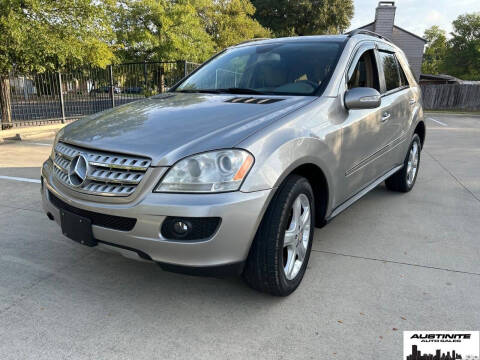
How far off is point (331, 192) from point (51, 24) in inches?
351

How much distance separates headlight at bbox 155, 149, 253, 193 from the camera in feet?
6.65

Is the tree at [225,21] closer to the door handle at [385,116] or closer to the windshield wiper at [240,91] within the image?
the door handle at [385,116]

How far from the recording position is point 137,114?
278 centimetres

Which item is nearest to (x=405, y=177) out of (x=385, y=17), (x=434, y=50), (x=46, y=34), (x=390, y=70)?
(x=390, y=70)

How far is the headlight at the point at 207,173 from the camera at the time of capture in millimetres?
2027

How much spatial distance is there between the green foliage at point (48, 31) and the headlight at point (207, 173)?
7964 mm

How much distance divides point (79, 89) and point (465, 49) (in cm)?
5837

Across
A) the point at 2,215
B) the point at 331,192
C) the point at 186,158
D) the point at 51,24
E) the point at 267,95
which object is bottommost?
the point at 2,215

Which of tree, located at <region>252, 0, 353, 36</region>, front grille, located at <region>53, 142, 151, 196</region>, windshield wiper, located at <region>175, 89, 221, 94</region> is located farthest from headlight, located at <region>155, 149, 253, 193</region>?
tree, located at <region>252, 0, 353, 36</region>

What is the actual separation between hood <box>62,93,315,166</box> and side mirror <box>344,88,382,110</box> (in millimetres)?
307

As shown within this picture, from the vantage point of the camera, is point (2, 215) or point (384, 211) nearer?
point (2, 215)

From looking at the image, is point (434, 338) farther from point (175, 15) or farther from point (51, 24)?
point (175, 15)

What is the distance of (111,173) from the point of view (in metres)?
2.17

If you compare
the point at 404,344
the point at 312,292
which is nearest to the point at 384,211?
the point at 312,292
